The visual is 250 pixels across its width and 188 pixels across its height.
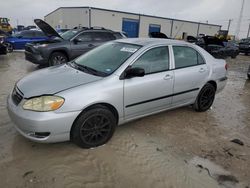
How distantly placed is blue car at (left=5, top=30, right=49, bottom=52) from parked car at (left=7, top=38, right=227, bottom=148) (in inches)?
411

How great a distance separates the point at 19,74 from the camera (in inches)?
305

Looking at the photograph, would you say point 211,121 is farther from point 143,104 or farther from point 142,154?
→ point 142,154

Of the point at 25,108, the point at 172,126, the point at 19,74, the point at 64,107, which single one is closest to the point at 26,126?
the point at 25,108

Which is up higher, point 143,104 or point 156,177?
point 143,104

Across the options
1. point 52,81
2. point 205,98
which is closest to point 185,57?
point 205,98

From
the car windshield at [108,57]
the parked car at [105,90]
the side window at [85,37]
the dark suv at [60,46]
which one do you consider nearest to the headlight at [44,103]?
the parked car at [105,90]

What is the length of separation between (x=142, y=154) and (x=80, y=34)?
681 cm


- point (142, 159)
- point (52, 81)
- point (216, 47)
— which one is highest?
point (52, 81)

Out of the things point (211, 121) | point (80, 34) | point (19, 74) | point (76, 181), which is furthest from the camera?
point (80, 34)

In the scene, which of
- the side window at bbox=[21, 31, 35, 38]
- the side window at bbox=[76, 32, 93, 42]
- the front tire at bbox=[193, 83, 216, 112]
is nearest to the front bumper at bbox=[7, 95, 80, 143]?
the front tire at bbox=[193, 83, 216, 112]

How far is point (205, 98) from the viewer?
15.9 feet

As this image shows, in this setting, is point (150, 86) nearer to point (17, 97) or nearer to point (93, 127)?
point (93, 127)

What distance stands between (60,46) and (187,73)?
225 inches

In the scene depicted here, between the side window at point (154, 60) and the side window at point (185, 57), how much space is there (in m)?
0.26
